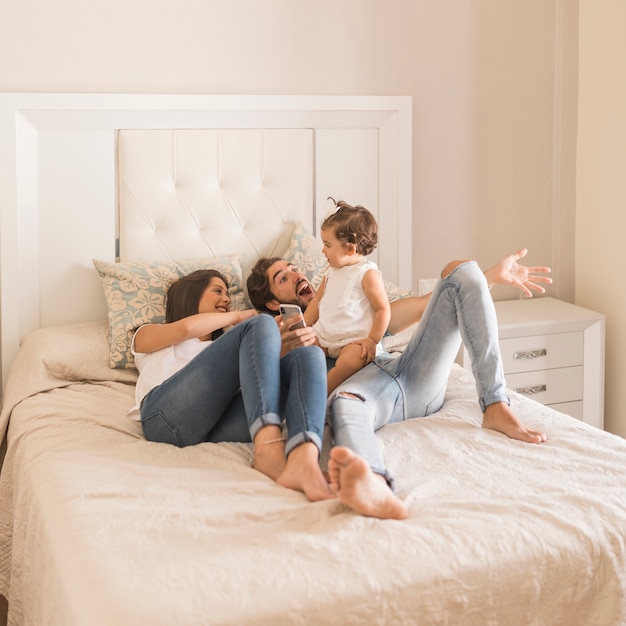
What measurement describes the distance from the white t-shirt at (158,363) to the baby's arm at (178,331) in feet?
0.06

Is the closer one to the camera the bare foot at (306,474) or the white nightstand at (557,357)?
the bare foot at (306,474)

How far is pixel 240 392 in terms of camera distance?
2064mm

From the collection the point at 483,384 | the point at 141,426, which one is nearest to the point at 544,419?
the point at 483,384

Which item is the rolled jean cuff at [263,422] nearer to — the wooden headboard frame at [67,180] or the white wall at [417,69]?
the wooden headboard frame at [67,180]

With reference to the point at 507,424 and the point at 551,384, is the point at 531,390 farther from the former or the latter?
the point at 507,424

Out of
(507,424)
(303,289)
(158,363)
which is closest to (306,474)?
(507,424)

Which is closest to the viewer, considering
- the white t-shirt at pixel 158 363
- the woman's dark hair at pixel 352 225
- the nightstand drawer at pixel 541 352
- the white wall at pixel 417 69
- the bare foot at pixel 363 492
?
the bare foot at pixel 363 492

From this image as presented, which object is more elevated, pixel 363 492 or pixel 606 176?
pixel 606 176

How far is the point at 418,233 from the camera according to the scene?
10.7ft

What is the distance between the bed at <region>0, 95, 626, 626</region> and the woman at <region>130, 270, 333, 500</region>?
0.05 meters

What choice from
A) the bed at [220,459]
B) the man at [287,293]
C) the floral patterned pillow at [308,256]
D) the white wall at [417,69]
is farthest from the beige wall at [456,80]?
the man at [287,293]

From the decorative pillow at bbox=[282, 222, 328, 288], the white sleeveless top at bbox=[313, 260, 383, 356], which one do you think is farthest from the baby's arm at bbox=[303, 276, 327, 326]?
the decorative pillow at bbox=[282, 222, 328, 288]

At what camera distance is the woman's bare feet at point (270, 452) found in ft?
5.94

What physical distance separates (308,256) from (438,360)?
848 mm
